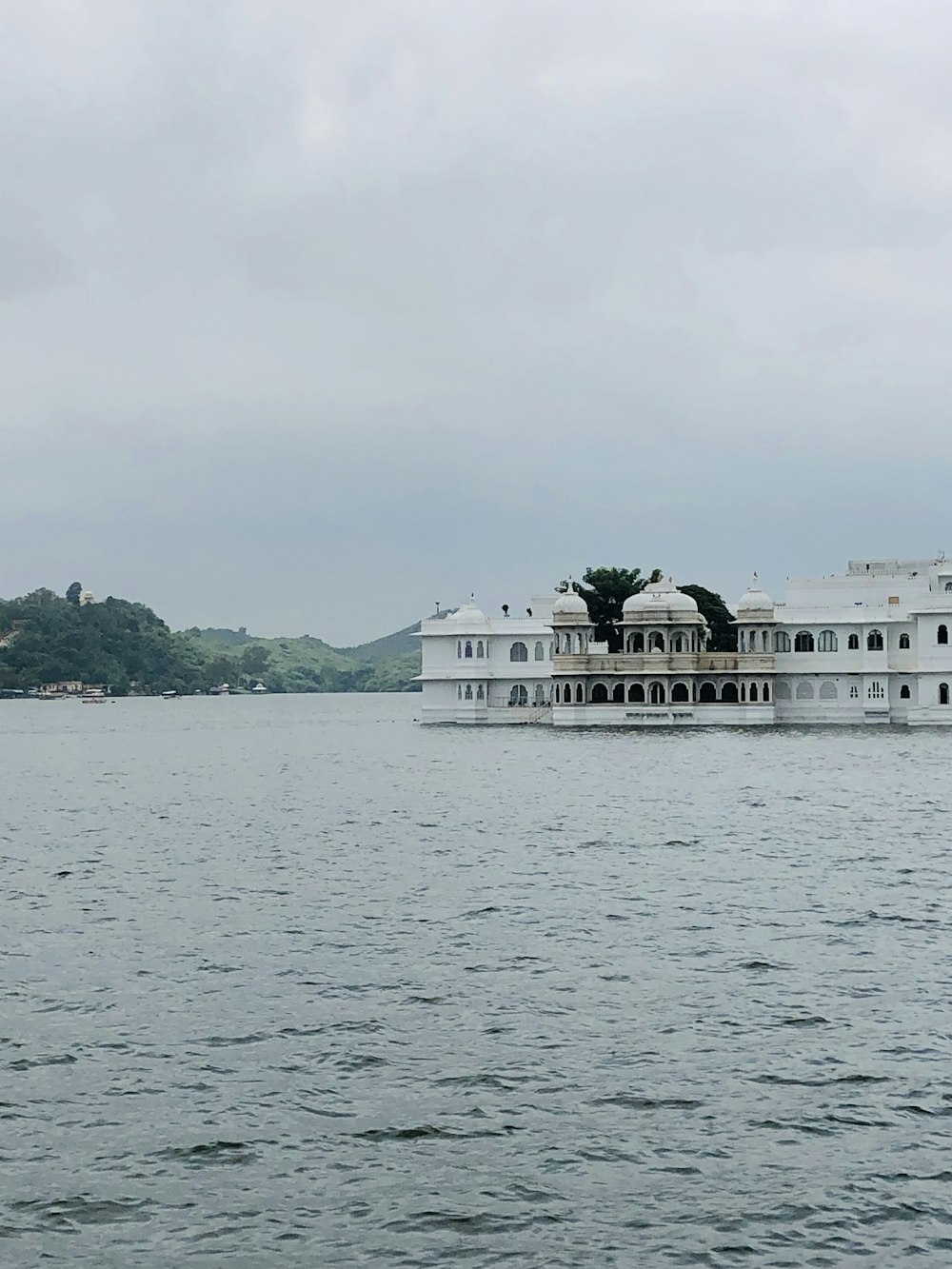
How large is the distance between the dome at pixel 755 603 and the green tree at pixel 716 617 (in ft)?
37.2

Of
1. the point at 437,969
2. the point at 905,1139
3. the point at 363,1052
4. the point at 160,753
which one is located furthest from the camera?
the point at 160,753

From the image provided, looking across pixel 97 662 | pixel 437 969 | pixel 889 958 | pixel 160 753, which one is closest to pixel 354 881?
pixel 437 969

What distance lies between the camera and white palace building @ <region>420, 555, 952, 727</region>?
3438 inches

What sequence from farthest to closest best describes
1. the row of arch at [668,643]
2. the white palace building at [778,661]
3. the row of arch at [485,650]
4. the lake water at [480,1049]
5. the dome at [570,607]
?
the row of arch at [485,650] → the dome at [570,607] → the row of arch at [668,643] → the white palace building at [778,661] → the lake water at [480,1049]

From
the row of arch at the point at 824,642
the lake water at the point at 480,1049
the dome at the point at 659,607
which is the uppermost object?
the dome at the point at 659,607

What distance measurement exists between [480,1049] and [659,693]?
244 feet

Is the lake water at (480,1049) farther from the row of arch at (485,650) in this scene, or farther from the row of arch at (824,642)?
the row of arch at (485,650)

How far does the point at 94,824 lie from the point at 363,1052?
25.0 metres

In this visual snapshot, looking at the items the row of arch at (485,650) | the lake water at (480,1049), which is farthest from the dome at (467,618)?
the lake water at (480,1049)

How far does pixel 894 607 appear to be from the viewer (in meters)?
89.5

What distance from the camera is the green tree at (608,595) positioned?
102 meters

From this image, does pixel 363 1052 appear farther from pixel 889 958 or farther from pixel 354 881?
pixel 354 881

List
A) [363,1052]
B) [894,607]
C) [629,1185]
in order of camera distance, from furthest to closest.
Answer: [894,607] → [363,1052] → [629,1185]

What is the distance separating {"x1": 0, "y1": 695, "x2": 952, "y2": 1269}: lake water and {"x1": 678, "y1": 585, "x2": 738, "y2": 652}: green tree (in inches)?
2631
